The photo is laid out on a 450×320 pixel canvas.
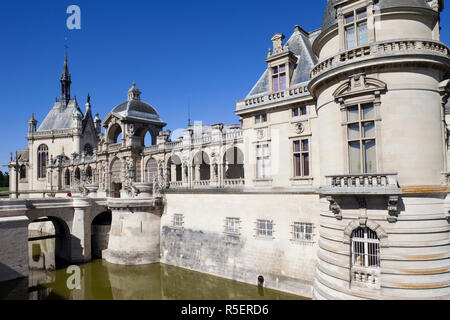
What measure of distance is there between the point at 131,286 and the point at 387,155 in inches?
741

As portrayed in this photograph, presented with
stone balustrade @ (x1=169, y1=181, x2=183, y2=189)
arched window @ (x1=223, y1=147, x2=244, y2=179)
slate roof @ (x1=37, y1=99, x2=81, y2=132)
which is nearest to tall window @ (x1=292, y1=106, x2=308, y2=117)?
arched window @ (x1=223, y1=147, x2=244, y2=179)

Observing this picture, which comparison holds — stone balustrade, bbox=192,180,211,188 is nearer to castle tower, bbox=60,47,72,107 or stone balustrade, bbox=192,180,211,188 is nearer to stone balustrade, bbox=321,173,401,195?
stone balustrade, bbox=321,173,401,195

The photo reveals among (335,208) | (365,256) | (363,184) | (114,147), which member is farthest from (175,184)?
(363,184)

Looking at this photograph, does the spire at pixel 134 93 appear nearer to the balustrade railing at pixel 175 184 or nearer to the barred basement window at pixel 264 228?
the balustrade railing at pixel 175 184

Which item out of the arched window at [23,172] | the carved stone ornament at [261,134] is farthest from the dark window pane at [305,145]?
the arched window at [23,172]

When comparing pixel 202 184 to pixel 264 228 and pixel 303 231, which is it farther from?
pixel 303 231

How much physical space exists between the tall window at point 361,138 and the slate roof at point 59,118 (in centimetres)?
5937

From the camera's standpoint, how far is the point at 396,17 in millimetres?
11758

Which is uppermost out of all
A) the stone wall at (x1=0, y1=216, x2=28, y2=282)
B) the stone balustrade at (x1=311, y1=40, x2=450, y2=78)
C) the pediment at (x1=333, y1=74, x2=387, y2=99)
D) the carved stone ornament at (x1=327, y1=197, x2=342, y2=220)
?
the stone balustrade at (x1=311, y1=40, x2=450, y2=78)

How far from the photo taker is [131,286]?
2100cm

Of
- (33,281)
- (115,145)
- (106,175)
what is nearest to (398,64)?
(33,281)

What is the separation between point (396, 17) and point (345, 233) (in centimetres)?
913

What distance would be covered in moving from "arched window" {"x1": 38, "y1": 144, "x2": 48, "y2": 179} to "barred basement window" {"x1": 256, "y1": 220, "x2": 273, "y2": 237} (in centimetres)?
5508

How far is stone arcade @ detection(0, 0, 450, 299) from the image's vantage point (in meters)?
11.2
